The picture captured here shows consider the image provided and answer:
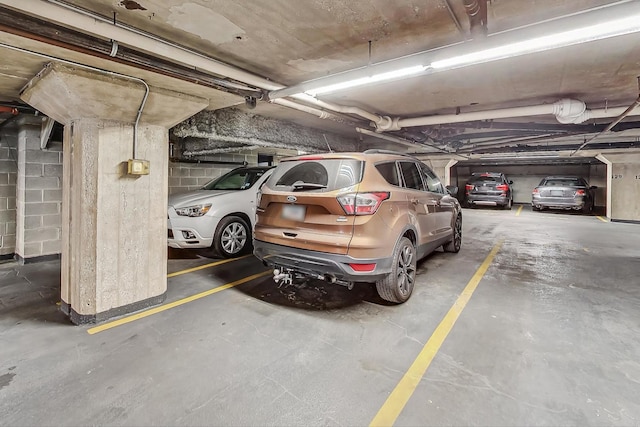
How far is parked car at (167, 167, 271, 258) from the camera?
4977mm

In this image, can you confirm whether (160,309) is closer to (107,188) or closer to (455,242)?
(107,188)

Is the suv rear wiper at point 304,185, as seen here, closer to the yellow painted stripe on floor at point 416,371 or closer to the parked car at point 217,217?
the yellow painted stripe on floor at point 416,371

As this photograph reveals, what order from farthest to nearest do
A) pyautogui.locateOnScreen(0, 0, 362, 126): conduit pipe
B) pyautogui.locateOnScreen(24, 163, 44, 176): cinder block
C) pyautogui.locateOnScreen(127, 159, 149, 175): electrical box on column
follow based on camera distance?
1. pyautogui.locateOnScreen(24, 163, 44, 176): cinder block
2. pyautogui.locateOnScreen(127, 159, 149, 175): electrical box on column
3. pyautogui.locateOnScreen(0, 0, 362, 126): conduit pipe

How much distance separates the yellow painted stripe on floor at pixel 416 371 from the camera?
1.84 metres

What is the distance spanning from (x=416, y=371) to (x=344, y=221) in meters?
1.34

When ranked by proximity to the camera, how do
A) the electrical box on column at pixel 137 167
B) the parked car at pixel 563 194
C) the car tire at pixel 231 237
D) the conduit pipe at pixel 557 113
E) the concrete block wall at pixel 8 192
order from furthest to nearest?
the parked car at pixel 563 194, the car tire at pixel 231 237, the concrete block wall at pixel 8 192, the conduit pipe at pixel 557 113, the electrical box on column at pixel 137 167

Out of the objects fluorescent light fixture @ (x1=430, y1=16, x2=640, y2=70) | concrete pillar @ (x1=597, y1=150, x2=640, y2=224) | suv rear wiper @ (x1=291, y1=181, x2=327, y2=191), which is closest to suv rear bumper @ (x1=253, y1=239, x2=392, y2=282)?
suv rear wiper @ (x1=291, y1=181, x2=327, y2=191)

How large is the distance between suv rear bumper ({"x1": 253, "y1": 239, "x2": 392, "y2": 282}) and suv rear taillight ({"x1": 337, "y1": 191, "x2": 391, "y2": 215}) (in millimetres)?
433

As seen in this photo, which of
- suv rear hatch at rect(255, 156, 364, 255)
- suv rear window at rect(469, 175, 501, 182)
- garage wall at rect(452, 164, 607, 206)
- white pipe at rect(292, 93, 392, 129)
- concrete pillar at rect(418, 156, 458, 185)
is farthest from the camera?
garage wall at rect(452, 164, 607, 206)

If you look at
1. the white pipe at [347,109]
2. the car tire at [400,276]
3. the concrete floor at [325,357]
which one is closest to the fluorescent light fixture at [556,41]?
the car tire at [400,276]

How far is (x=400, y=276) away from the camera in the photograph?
3387mm

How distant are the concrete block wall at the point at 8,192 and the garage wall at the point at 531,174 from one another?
1794 centimetres

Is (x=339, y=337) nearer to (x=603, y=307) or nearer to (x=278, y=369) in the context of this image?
(x=278, y=369)

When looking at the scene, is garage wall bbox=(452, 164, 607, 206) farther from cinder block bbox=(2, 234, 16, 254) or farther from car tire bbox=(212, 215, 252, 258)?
cinder block bbox=(2, 234, 16, 254)
